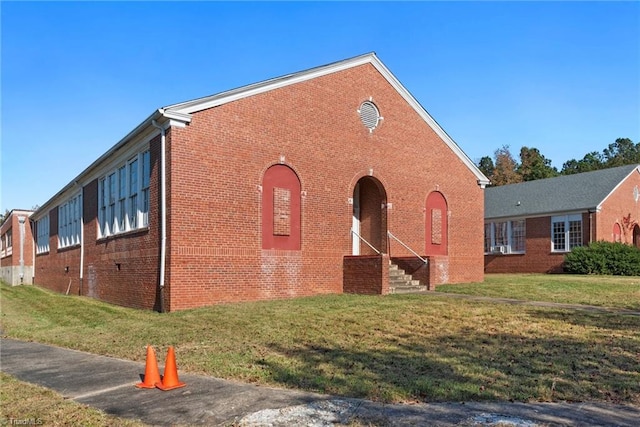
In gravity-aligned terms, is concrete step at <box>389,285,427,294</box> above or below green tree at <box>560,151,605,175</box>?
below

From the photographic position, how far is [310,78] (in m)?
16.2

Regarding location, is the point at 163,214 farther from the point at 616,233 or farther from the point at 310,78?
the point at 616,233

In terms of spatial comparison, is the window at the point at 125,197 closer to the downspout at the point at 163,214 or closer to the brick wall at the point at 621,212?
the downspout at the point at 163,214

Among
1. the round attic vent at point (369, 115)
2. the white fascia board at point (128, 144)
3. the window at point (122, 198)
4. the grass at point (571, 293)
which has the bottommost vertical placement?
the grass at point (571, 293)

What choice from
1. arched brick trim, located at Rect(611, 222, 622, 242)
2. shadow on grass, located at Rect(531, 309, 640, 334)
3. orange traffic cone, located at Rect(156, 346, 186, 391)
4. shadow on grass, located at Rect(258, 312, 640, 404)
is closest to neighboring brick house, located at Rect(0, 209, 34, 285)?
shadow on grass, located at Rect(258, 312, 640, 404)

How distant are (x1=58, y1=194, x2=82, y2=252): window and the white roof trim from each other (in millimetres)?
11661

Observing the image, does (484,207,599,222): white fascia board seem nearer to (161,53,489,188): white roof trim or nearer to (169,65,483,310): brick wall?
(161,53,489,188): white roof trim

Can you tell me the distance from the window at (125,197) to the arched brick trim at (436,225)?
33.2ft

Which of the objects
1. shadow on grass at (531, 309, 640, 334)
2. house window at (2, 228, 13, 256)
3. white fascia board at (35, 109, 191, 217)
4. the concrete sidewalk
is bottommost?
the concrete sidewalk

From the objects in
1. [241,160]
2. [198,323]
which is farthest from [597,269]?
[198,323]

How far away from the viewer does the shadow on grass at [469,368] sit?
5.90 m

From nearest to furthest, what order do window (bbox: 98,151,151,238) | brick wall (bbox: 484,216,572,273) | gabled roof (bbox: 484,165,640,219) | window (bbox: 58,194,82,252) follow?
1. window (bbox: 98,151,151,238)
2. window (bbox: 58,194,82,252)
3. gabled roof (bbox: 484,165,640,219)
4. brick wall (bbox: 484,216,572,273)

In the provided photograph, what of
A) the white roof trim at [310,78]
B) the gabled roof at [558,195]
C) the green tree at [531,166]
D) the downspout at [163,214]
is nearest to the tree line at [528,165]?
the green tree at [531,166]

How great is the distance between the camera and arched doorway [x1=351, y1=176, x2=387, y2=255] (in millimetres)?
18047
